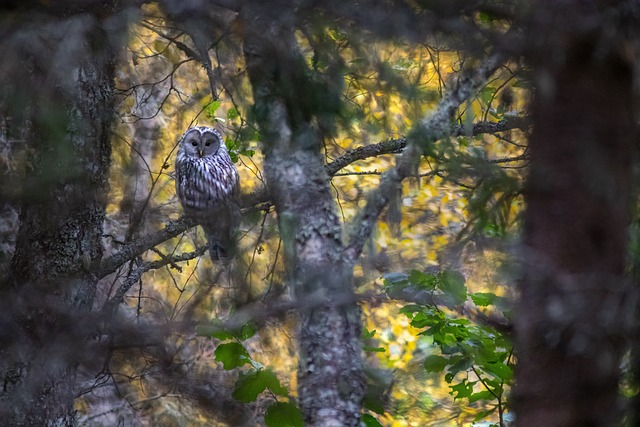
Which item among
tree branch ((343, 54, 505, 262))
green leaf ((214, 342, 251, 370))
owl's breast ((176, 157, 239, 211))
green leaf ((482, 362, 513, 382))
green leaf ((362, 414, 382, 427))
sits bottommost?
green leaf ((362, 414, 382, 427))

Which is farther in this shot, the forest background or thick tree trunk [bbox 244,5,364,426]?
thick tree trunk [bbox 244,5,364,426]

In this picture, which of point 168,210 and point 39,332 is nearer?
point 39,332

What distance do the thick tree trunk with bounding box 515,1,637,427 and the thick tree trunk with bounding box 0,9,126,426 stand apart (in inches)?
44.1

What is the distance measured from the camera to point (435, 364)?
311 cm

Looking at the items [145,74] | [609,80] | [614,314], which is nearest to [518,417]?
[614,314]

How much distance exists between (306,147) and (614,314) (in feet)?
4.67

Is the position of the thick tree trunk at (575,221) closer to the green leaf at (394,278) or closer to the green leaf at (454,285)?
the green leaf at (454,285)

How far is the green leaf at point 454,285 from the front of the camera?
2852mm

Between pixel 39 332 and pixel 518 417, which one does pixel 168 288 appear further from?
pixel 518 417

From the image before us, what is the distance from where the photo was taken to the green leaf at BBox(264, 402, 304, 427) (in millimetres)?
3061

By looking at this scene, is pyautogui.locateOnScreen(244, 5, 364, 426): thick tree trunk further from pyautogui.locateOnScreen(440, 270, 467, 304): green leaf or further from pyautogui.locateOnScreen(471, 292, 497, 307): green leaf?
pyautogui.locateOnScreen(471, 292, 497, 307): green leaf

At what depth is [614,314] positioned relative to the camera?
5.52 feet

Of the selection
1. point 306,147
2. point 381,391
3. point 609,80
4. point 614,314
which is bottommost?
point 614,314

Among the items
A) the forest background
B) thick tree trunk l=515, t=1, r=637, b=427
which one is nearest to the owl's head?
the forest background
